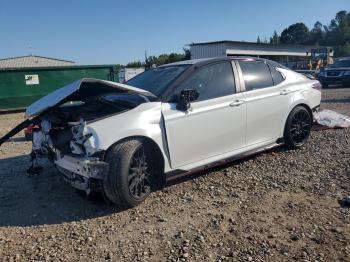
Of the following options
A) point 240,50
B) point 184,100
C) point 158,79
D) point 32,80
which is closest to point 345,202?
point 184,100

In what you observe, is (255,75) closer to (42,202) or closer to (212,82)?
(212,82)

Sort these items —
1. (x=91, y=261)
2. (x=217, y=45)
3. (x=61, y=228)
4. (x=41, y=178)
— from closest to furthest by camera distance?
1. (x=91, y=261)
2. (x=61, y=228)
3. (x=41, y=178)
4. (x=217, y=45)

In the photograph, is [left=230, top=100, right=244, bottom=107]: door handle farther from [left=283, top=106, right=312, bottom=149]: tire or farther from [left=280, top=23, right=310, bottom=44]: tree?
[left=280, top=23, right=310, bottom=44]: tree

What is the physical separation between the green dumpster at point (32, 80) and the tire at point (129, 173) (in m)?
11.9

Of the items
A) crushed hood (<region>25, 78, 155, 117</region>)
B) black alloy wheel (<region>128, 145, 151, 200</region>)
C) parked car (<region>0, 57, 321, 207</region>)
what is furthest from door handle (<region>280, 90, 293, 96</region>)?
black alloy wheel (<region>128, 145, 151, 200</region>)

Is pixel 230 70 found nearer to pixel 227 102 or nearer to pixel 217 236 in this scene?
pixel 227 102

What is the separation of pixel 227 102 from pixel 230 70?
56cm

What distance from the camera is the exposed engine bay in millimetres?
3953

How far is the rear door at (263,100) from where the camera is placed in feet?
17.4

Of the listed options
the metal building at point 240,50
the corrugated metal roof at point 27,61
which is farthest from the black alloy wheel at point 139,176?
the corrugated metal roof at point 27,61

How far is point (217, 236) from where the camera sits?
352 centimetres

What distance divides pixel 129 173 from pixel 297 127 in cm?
333

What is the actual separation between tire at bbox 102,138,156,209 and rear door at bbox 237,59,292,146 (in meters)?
1.73

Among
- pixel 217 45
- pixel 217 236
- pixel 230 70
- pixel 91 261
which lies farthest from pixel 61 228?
pixel 217 45
